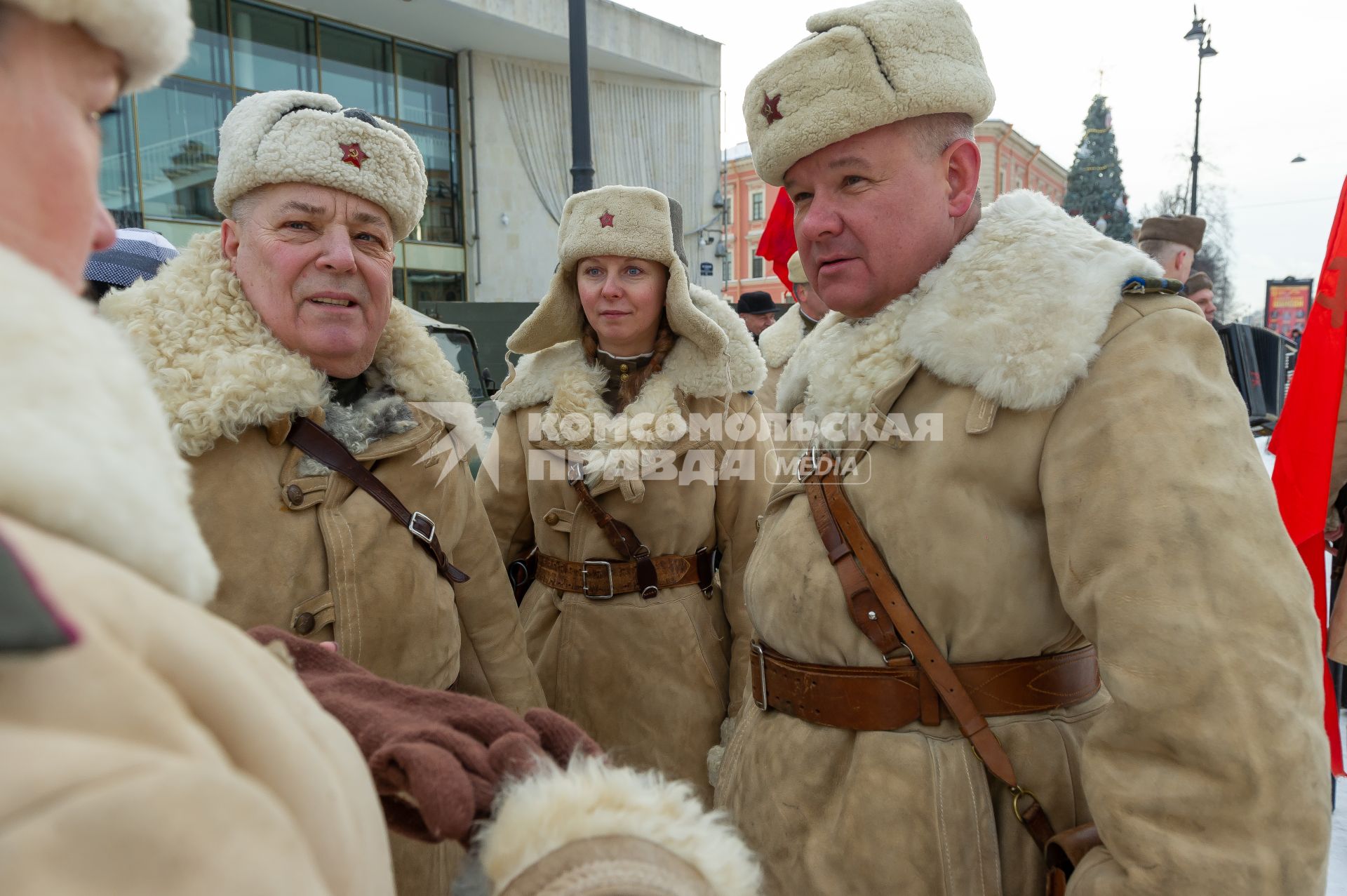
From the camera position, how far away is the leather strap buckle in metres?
2.03

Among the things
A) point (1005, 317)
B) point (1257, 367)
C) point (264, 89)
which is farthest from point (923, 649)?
point (264, 89)

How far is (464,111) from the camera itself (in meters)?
17.5

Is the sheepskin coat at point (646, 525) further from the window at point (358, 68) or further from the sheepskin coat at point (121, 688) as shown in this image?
the window at point (358, 68)

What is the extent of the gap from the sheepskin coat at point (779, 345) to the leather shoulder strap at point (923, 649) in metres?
3.70

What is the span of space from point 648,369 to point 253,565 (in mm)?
1677

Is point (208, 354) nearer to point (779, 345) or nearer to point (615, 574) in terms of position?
point (615, 574)

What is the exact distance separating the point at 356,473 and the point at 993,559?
1453 mm

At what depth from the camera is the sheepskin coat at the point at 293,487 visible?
5.82ft

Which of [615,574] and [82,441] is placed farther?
[615,574]

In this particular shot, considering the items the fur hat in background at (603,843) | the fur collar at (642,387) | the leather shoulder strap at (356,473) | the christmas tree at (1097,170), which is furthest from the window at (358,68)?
the christmas tree at (1097,170)

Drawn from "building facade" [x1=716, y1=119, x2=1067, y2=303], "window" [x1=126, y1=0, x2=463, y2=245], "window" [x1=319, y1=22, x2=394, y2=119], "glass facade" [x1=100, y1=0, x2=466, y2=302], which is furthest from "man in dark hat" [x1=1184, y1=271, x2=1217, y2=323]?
"building facade" [x1=716, y1=119, x2=1067, y2=303]

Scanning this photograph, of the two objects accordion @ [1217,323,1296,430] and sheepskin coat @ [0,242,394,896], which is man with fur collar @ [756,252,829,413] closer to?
accordion @ [1217,323,1296,430]

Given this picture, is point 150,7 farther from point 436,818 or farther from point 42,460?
point 436,818

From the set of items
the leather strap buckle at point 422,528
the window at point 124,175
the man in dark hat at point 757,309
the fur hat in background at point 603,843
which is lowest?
the fur hat in background at point 603,843
